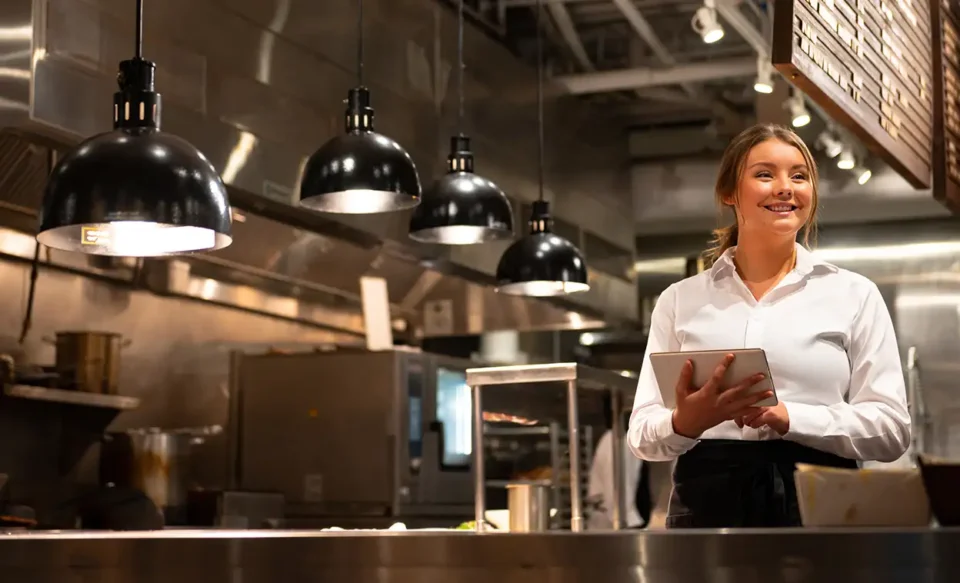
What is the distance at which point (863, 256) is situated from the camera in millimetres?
8258

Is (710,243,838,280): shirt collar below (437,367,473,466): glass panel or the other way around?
the other way around

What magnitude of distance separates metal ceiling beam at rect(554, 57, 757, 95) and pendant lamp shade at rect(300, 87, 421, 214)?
368cm

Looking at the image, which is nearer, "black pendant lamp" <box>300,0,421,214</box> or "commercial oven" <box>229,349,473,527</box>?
"black pendant lamp" <box>300,0,421,214</box>

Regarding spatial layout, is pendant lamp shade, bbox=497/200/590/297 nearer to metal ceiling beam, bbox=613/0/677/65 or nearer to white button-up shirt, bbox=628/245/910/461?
metal ceiling beam, bbox=613/0/677/65

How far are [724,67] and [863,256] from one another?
181 centimetres

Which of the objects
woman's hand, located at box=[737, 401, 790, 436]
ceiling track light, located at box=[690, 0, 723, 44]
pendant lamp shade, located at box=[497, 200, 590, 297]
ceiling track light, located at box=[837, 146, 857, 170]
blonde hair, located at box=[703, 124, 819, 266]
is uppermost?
ceiling track light, located at box=[690, 0, 723, 44]

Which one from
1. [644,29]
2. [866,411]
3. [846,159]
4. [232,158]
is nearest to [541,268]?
[232,158]

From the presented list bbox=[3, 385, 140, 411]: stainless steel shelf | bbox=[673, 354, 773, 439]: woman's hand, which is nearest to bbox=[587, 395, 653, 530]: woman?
bbox=[3, 385, 140, 411]: stainless steel shelf

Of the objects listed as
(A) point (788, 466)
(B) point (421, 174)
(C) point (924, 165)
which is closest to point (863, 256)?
(B) point (421, 174)

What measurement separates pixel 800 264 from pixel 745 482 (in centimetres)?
44

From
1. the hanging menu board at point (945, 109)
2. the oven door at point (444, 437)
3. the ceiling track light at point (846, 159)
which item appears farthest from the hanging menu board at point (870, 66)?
the ceiling track light at point (846, 159)

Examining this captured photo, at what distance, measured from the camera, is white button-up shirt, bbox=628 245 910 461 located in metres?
2.23

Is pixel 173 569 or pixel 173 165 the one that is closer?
pixel 173 569

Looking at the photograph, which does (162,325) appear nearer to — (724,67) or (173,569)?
(724,67)
